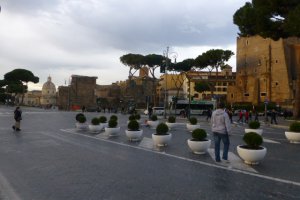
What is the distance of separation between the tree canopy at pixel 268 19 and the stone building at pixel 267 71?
101 ft

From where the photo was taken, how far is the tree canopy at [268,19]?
26234mm

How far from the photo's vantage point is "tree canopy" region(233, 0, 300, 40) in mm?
26234

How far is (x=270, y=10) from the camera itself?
27328 mm

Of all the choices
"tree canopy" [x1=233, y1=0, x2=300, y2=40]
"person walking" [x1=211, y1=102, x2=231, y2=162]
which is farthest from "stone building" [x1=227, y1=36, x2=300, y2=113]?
"person walking" [x1=211, y1=102, x2=231, y2=162]

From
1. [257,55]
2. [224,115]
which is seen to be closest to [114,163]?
[224,115]

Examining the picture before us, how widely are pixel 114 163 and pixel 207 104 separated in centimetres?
4064

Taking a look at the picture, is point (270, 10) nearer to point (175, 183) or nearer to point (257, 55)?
point (175, 183)

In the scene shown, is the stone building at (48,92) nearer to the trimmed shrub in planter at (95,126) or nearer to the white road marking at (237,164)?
the trimmed shrub in planter at (95,126)

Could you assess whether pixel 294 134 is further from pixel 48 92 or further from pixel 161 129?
pixel 48 92

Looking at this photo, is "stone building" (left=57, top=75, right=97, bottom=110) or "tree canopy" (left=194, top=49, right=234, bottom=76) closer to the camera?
"tree canopy" (left=194, top=49, right=234, bottom=76)

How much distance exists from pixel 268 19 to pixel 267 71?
3813 cm

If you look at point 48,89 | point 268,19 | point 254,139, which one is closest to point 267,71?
point 268,19

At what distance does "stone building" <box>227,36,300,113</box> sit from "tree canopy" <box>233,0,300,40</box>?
1212 inches

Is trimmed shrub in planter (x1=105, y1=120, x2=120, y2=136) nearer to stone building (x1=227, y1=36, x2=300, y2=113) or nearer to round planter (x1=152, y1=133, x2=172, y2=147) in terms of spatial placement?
Result: round planter (x1=152, y1=133, x2=172, y2=147)
